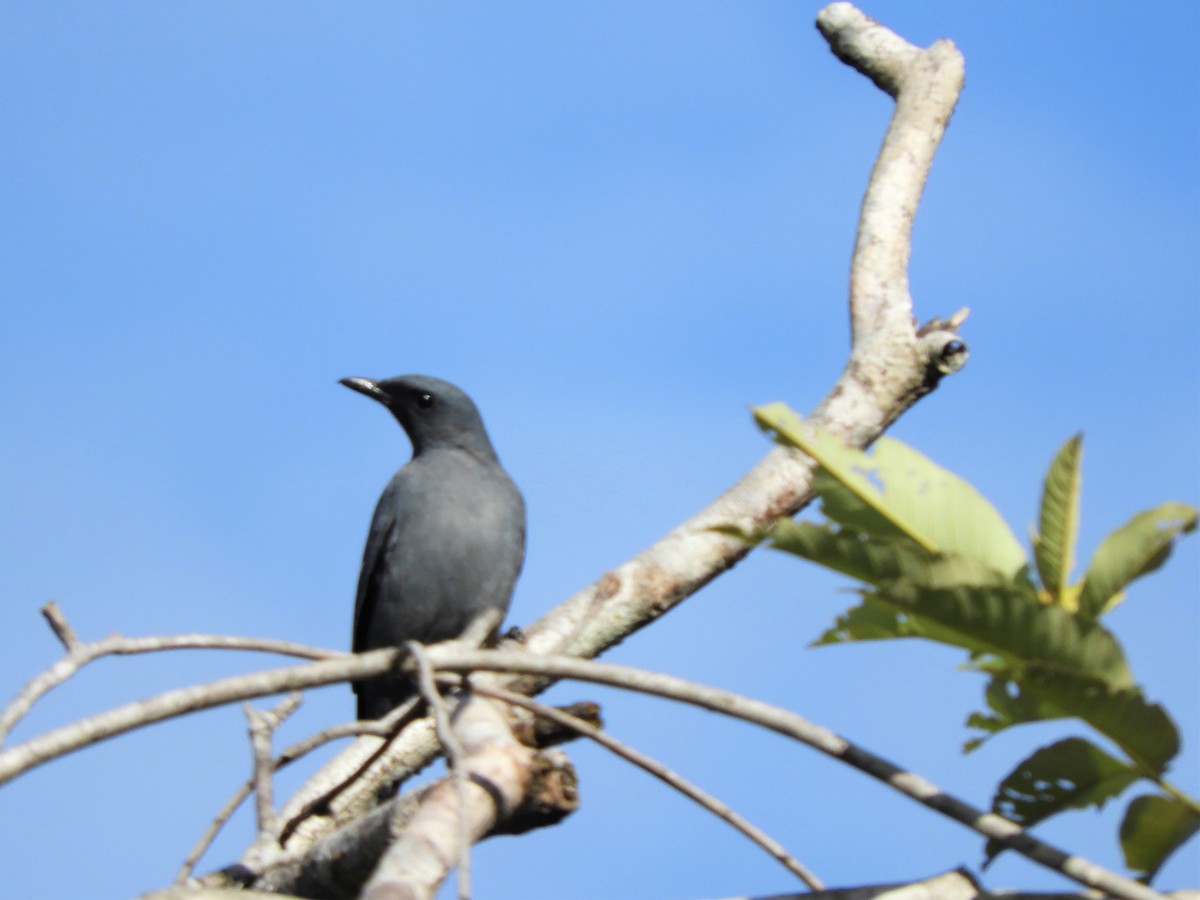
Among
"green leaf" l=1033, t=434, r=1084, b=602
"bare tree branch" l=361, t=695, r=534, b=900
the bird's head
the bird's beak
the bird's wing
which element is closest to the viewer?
"bare tree branch" l=361, t=695, r=534, b=900

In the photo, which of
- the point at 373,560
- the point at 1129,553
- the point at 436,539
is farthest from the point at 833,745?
the point at 373,560

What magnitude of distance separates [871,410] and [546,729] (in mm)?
2367

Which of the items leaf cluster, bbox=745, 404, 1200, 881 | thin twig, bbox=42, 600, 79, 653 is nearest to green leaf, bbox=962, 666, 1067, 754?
leaf cluster, bbox=745, 404, 1200, 881

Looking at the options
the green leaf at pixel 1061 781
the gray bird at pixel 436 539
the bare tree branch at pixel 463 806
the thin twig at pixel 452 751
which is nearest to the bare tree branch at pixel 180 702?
the thin twig at pixel 452 751

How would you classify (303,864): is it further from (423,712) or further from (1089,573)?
(1089,573)

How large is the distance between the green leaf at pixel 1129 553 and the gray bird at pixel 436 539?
16.1 feet

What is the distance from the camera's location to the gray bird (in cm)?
772

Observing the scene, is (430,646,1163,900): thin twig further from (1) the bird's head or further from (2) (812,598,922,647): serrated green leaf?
(1) the bird's head

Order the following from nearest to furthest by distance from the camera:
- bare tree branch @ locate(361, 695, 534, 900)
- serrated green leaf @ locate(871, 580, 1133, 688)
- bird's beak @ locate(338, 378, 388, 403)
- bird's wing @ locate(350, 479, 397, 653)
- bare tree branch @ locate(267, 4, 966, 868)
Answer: bare tree branch @ locate(361, 695, 534, 900)
serrated green leaf @ locate(871, 580, 1133, 688)
bare tree branch @ locate(267, 4, 966, 868)
bird's wing @ locate(350, 479, 397, 653)
bird's beak @ locate(338, 378, 388, 403)

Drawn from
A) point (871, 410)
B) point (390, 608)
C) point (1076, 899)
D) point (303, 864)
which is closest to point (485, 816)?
point (303, 864)

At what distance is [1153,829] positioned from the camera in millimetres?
3123

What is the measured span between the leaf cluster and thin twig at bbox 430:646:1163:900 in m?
0.10

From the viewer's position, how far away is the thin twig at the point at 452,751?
2514 millimetres

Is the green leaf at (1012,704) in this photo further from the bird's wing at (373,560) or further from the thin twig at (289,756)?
the bird's wing at (373,560)
